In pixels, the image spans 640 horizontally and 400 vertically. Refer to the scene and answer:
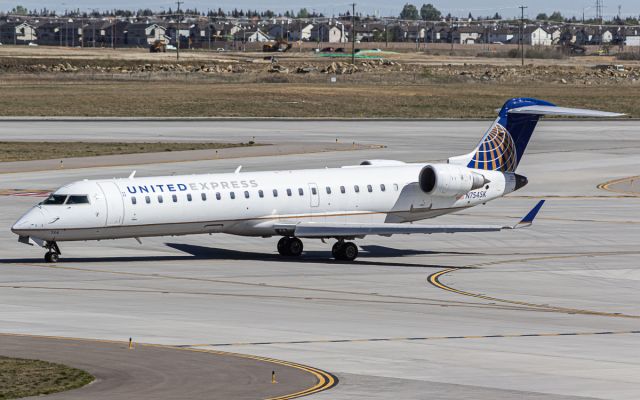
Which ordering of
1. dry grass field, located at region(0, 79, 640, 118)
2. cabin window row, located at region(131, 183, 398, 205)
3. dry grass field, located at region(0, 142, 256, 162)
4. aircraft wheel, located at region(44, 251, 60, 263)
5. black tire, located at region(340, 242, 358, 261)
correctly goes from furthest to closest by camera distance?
dry grass field, located at region(0, 79, 640, 118)
dry grass field, located at region(0, 142, 256, 162)
black tire, located at region(340, 242, 358, 261)
aircraft wheel, located at region(44, 251, 60, 263)
cabin window row, located at region(131, 183, 398, 205)

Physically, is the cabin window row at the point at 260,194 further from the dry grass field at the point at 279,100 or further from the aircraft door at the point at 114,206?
the dry grass field at the point at 279,100

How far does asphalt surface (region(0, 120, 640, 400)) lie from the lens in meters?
25.4

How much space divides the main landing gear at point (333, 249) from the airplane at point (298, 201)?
3 centimetres

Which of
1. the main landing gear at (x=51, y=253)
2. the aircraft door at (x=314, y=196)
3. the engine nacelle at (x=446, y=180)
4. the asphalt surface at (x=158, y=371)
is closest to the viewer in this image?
the asphalt surface at (x=158, y=371)

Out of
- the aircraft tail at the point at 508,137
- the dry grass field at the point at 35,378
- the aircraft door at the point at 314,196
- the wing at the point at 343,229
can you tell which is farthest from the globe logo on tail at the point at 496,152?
the dry grass field at the point at 35,378

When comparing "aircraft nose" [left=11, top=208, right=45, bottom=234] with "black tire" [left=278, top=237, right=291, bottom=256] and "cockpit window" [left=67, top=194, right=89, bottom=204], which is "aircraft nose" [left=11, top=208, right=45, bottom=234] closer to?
"cockpit window" [left=67, top=194, right=89, bottom=204]

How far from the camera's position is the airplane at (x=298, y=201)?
40.8 meters

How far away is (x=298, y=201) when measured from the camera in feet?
146

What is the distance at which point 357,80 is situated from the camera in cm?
16212

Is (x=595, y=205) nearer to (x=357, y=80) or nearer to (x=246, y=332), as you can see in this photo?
(x=246, y=332)

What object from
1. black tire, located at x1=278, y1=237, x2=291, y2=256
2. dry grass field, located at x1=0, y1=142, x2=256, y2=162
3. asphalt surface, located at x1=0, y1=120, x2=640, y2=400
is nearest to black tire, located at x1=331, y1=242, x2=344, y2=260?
asphalt surface, located at x1=0, y1=120, x2=640, y2=400

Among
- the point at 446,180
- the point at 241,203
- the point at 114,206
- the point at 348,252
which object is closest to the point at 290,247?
the point at 348,252

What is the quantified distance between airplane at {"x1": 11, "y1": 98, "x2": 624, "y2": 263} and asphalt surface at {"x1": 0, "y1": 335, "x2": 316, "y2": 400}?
42.9 feet

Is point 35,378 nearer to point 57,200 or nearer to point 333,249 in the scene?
point 57,200
